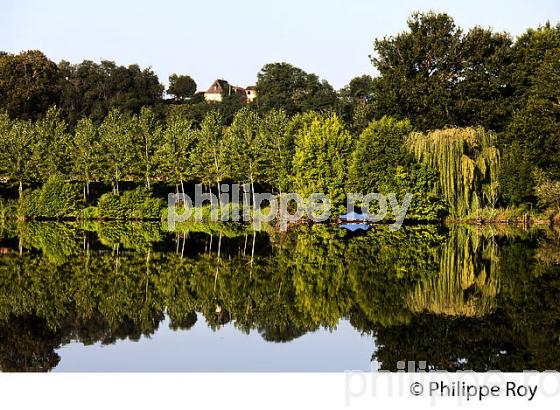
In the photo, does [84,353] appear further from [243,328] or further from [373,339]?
[373,339]

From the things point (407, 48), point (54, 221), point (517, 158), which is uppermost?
point (407, 48)

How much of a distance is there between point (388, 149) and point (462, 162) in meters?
3.56

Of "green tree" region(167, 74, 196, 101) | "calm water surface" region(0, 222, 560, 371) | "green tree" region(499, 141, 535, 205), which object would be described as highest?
"green tree" region(167, 74, 196, 101)

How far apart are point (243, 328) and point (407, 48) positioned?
3515cm

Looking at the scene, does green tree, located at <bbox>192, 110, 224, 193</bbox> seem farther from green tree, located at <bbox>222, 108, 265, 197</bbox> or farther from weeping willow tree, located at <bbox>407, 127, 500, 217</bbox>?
weeping willow tree, located at <bbox>407, 127, 500, 217</bbox>

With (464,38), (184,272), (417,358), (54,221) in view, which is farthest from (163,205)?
(417,358)

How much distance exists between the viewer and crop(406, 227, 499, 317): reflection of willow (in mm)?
12383

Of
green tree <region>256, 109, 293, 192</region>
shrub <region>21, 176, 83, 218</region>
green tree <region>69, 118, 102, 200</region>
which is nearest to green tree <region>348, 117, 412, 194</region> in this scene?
green tree <region>256, 109, 293, 192</region>

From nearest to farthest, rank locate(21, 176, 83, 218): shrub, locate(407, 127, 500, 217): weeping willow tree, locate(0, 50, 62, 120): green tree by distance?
locate(407, 127, 500, 217): weeping willow tree < locate(21, 176, 83, 218): shrub < locate(0, 50, 62, 120): green tree

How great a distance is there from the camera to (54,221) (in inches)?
1560

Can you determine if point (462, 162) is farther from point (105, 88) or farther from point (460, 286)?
point (105, 88)

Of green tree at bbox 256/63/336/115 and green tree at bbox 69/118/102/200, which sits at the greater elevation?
green tree at bbox 256/63/336/115

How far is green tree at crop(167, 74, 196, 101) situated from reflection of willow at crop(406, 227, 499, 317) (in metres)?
75.1
